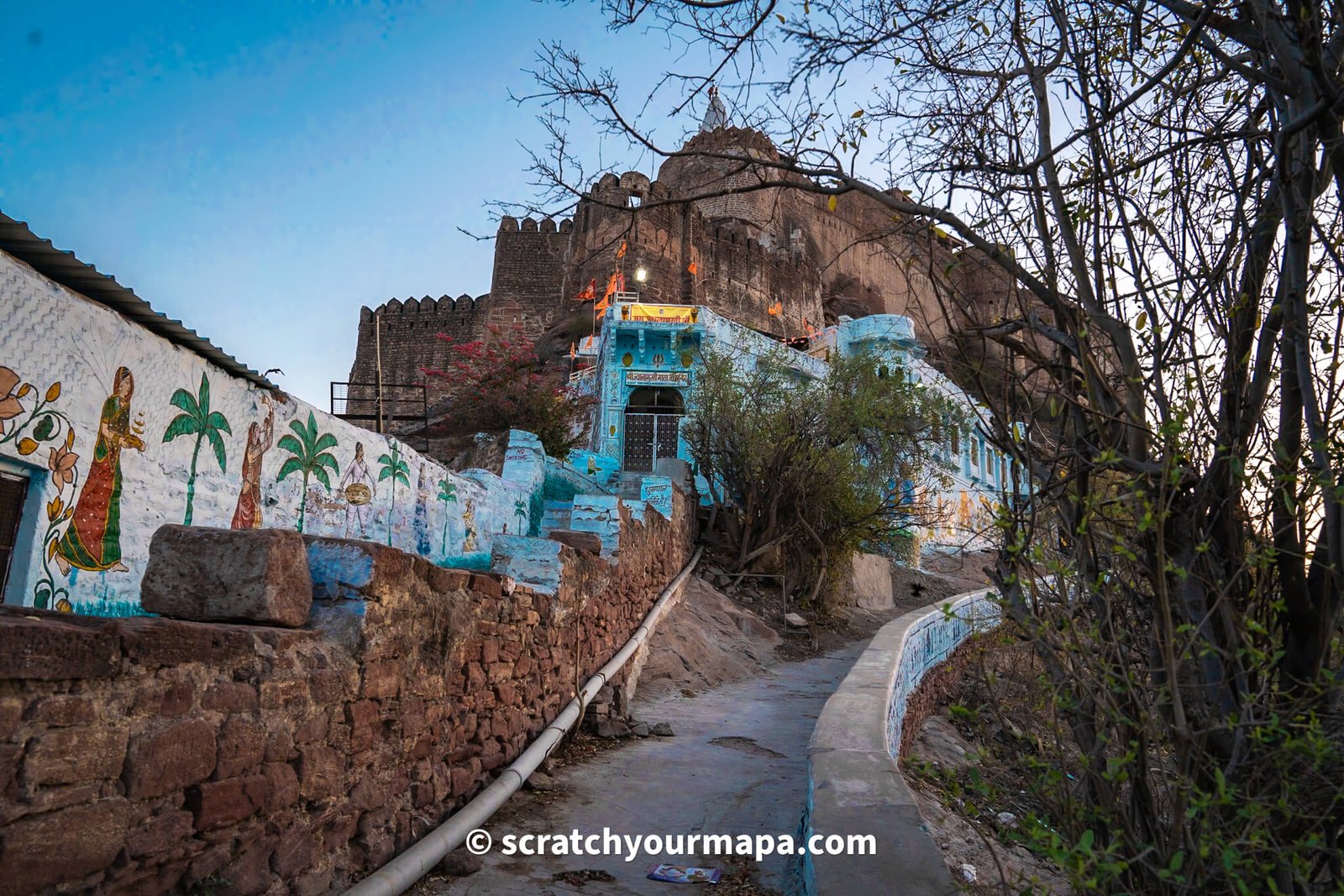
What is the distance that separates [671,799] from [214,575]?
304 centimetres

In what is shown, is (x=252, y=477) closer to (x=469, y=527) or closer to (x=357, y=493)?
(x=357, y=493)

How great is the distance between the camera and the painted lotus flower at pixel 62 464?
4621 millimetres

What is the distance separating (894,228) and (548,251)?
119 ft

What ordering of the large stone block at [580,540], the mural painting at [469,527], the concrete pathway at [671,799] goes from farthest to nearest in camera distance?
the mural painting at [469,527], the large stone block at [580,540], the concrete pathway at [671,799]

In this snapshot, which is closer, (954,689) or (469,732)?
(469,732)

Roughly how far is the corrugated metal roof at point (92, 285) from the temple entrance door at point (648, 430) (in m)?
15.8

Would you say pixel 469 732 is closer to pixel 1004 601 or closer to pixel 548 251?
pixel 1004 601

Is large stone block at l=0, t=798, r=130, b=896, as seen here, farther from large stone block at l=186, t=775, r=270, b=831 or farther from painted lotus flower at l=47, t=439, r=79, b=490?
painted lotus flower at l=47, t=439, r=79, b=490

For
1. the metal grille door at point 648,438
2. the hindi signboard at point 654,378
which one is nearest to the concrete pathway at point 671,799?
the metal grille door at point 648,438

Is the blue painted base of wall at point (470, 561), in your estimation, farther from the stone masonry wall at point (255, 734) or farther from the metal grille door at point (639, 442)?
the metal grille door at point (639, 442)

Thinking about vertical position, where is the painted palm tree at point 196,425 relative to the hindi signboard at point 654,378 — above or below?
below

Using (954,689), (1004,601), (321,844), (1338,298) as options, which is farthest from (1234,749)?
(954,689)

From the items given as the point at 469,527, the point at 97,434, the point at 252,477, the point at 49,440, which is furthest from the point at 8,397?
the point at 469,527

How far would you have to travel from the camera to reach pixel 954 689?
12109 millimetres
